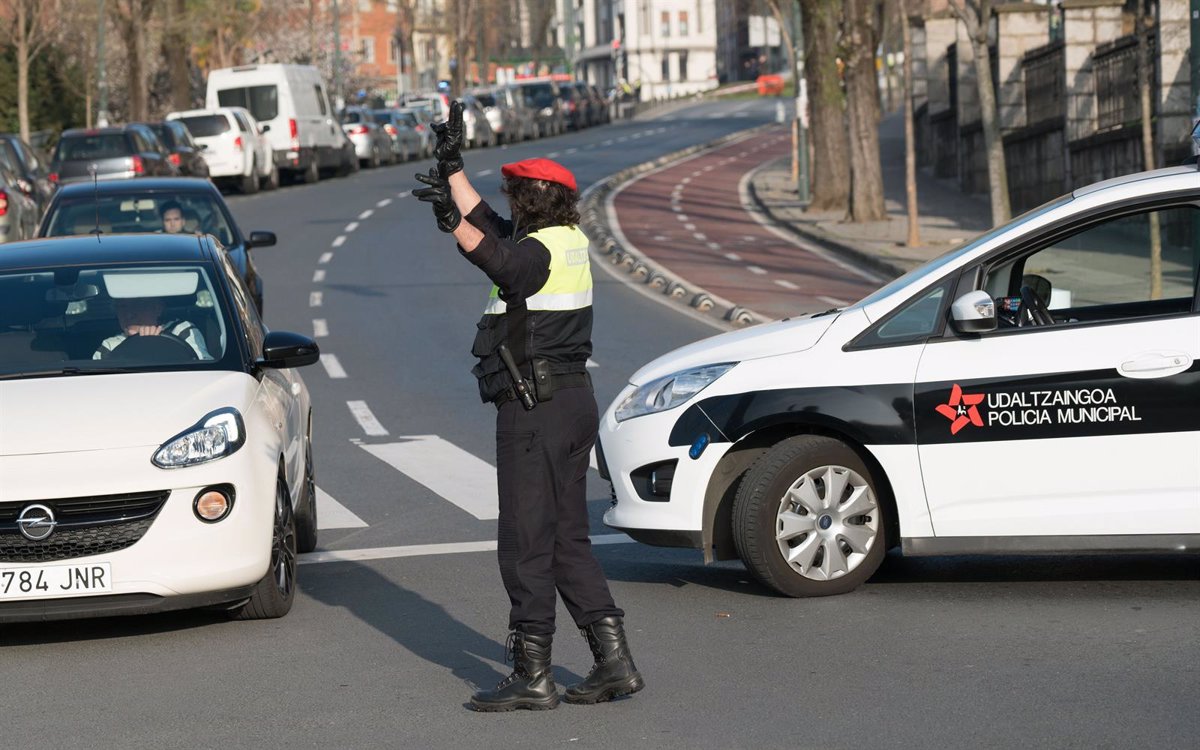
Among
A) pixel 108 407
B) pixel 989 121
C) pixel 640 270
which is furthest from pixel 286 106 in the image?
pixel 108 407

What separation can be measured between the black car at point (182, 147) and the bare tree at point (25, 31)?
12.6 metres

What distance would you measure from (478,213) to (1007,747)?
7.29 feet

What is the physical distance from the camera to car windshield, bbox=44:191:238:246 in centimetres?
A: 1573

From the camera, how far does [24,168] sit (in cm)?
2872

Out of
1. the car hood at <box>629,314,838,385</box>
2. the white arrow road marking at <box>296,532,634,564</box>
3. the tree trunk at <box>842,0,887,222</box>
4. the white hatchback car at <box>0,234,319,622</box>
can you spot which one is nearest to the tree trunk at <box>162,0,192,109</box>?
the tree trunk at <box>842,0,887,222</box>

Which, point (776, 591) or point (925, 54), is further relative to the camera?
point (925, 54)

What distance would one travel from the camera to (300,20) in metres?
94.6

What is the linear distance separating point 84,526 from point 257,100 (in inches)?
1561

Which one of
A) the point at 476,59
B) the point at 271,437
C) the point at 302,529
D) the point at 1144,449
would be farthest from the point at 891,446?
the point at 476,59

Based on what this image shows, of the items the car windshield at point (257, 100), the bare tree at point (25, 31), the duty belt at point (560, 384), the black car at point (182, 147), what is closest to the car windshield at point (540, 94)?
the bare tree at point (25, 31)

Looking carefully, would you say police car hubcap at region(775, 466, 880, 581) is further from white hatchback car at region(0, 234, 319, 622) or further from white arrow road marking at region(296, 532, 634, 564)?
white hatchback car at region(0, 234, 319, 622)

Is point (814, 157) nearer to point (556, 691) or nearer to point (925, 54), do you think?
point (925, 54)

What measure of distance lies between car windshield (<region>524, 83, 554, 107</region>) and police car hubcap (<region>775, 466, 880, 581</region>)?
6516 cm

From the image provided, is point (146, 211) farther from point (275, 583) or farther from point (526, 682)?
point (526, 682)
